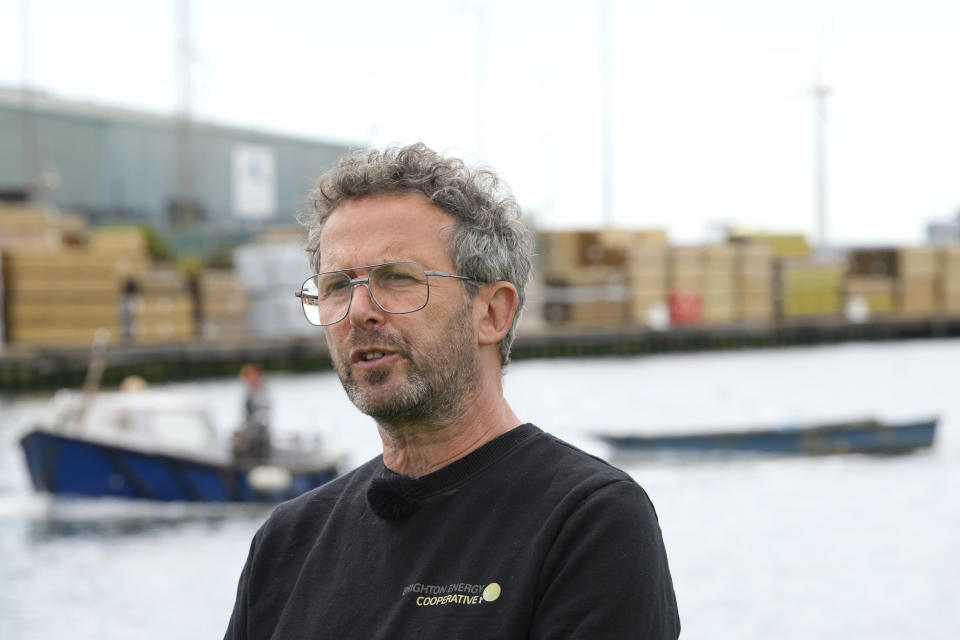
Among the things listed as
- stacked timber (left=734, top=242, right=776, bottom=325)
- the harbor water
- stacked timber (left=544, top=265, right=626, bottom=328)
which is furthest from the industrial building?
stacked timber (left=734, top=242, right=776, bottom=325)

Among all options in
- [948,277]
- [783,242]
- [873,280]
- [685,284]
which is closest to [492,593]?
[685,284]

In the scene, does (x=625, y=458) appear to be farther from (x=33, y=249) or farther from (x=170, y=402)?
(x=33, y=249)

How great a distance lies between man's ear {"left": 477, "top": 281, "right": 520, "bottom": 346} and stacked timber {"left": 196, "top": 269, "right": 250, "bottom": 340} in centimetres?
4832

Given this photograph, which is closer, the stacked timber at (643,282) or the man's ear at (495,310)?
the man's ear at (495,310)

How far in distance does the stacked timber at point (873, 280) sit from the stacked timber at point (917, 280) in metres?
0.49

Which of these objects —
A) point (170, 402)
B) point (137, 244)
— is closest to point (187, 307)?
point (137, 244)

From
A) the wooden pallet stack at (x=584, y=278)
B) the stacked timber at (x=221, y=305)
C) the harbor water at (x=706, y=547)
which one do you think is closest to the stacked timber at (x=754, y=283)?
the wooden pallet stack at (x=584, y=278)

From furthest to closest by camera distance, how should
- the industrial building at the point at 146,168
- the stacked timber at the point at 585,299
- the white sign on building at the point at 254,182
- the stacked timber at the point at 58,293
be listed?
1. the white sign on building at the point at 254,182
2. the stacked timber at the point at 585,299
3. the industrial building at the point at 146,168
4. the stacked timber at the point at 58,293

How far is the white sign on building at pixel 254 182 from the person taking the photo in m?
67.0

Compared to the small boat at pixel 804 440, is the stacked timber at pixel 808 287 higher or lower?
higher

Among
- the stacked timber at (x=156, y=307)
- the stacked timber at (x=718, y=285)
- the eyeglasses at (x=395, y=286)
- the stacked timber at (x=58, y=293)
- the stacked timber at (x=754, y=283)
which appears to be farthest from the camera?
the stacked timber at (x=754, y=283)

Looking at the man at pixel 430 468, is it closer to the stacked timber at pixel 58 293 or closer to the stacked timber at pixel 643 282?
the stacked timber at pixel 58 293

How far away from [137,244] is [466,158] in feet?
165

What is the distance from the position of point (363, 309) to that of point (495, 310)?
23 cm
